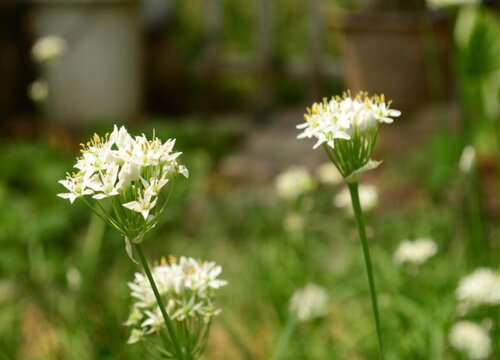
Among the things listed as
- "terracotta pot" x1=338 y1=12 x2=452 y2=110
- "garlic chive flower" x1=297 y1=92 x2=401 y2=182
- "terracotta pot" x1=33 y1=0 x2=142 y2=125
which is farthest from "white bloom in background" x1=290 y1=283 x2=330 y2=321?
"terracotta pot" x1=33 y1=0 x2=142 y2=125

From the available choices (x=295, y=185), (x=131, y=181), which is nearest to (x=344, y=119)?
(x=131, y=181)

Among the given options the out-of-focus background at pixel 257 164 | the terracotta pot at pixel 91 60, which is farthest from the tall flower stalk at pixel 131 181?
the terracotta pot at pixel 91 60

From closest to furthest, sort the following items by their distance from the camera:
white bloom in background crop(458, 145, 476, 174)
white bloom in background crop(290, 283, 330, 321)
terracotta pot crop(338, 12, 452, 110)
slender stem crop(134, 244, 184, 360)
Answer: slender stem crop(134, 244, 184, 360), white bloom in background crop(458, 145, 476, 174), white bloom in background crop(290, 283, 330, 321), terracotta pot crop(338, 12, 452, 110)

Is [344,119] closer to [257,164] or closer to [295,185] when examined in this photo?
[295,185]

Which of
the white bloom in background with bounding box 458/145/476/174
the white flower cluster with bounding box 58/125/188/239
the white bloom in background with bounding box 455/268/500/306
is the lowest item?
the white bloom in background with bounding box 455/268/500/306

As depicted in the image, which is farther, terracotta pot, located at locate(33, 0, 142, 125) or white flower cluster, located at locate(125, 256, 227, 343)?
terracotta pot, located at locate(33, 0, 142, 125)

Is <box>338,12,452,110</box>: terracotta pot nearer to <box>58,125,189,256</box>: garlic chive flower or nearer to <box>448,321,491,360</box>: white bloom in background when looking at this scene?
<box>448,321,491,360</box>: white bloom in background

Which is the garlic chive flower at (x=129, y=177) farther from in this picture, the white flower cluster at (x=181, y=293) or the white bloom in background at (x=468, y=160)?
the white bloom in background at (x=468, y=160)
